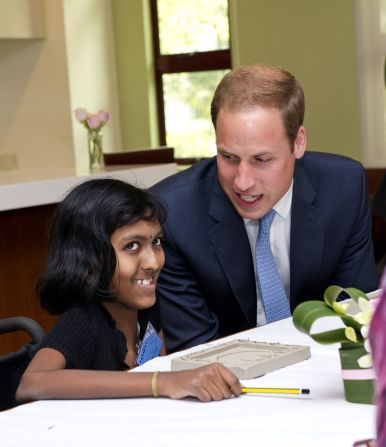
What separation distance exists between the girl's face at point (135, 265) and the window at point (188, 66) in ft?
17.5

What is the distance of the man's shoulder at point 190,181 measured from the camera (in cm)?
259

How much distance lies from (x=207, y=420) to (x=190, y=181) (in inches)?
49.3

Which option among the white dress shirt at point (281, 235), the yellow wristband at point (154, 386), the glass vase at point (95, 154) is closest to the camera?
the yellow wristband at point (154, 386)

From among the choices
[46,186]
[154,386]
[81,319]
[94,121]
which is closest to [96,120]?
[94,121]

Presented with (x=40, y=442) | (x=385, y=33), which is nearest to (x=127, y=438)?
(x=40, y=442)

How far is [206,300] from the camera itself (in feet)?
8.45

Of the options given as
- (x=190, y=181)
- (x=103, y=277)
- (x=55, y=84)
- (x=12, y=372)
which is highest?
(x=55, y=84)

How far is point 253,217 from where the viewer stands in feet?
7.84

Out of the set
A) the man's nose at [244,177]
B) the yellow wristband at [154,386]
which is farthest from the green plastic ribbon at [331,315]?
the man's nose at [244,177]

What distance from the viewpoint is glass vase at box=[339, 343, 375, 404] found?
4.73ft

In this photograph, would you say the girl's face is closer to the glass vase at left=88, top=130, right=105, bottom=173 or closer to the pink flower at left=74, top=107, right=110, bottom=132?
the glass vase at left=88, top=130, right=105, bottom=173

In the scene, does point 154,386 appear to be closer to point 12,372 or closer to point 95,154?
point 12,372

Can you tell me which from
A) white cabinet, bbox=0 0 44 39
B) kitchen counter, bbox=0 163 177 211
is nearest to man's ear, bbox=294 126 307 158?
Answer: kitchen counter, bbox=0 163 177 211

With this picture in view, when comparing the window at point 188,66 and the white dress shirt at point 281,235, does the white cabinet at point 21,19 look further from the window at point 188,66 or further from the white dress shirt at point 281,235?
the white dress shirt at point 281,235
